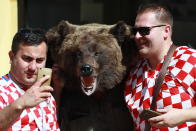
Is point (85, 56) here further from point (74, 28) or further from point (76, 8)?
point (76, 8)

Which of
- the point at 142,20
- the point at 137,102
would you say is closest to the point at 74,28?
the point at 142,20

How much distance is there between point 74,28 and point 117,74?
540mm

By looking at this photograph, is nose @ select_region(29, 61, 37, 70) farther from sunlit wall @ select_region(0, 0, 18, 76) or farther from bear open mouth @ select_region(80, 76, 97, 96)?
sunlit wall @ select_region(0, 0, 18, 76)

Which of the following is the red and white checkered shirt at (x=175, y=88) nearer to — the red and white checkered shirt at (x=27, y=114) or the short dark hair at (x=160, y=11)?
the short dark hair at (x=160, y=11)

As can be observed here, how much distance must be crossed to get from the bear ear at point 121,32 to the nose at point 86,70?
41 centimetres

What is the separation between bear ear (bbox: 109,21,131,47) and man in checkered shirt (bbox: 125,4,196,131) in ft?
A: 0.26

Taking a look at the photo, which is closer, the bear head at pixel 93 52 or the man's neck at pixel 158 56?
the man's neck at pixel 158 56

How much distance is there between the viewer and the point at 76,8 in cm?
496

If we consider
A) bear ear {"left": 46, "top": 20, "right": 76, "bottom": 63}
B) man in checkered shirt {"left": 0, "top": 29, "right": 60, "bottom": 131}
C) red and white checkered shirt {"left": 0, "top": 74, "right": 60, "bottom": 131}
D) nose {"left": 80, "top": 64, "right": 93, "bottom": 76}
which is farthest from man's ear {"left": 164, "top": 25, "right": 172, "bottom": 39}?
red and white checkered shirt {"left": 0, "top": 74, "right": 60, "bottom": 131}

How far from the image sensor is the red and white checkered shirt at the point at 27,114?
8.73 feet

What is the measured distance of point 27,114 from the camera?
2740mm

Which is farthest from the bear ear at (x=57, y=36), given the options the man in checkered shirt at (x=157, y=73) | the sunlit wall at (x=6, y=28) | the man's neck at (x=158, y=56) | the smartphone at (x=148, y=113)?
the smartphone at (x=148, y=113)

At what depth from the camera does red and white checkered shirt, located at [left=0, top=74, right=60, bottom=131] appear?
2.66 meters

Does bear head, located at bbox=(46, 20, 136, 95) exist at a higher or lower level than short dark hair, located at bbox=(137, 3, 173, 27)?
lower
